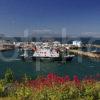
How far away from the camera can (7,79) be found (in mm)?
12375

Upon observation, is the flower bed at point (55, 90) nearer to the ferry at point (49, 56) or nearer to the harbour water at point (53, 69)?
the harbour water at point (53, 69)

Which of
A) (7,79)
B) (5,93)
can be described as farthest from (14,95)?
(7,79)

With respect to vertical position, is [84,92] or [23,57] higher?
[84,92]

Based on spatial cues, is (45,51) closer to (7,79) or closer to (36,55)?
(36,55)

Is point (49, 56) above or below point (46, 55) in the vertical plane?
below

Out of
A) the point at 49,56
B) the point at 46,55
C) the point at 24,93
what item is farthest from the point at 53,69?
the point at 24,93

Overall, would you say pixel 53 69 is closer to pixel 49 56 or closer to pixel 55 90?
pixel 49 56

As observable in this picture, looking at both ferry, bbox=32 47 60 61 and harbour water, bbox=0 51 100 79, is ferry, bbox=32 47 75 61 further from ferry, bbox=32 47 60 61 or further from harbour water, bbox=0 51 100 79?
harbour water, bbox=0 51 100 79

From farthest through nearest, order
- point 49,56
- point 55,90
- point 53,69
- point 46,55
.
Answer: point 46,55
point 49,56
point 53,69
point 55,90

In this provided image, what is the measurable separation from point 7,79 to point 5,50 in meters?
83.5

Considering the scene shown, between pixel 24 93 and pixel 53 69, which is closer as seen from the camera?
pixel 24 93

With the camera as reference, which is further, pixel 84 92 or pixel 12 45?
pixel 12 45

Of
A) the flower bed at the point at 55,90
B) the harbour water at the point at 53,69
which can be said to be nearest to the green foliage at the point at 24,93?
the flower bed at the point at 55,90

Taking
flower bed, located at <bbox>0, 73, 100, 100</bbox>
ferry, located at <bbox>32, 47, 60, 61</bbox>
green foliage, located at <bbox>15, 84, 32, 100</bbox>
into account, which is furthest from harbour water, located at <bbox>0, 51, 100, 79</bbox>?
green foliage, located at <bbox>15, 84, 32, 100</bbox>
